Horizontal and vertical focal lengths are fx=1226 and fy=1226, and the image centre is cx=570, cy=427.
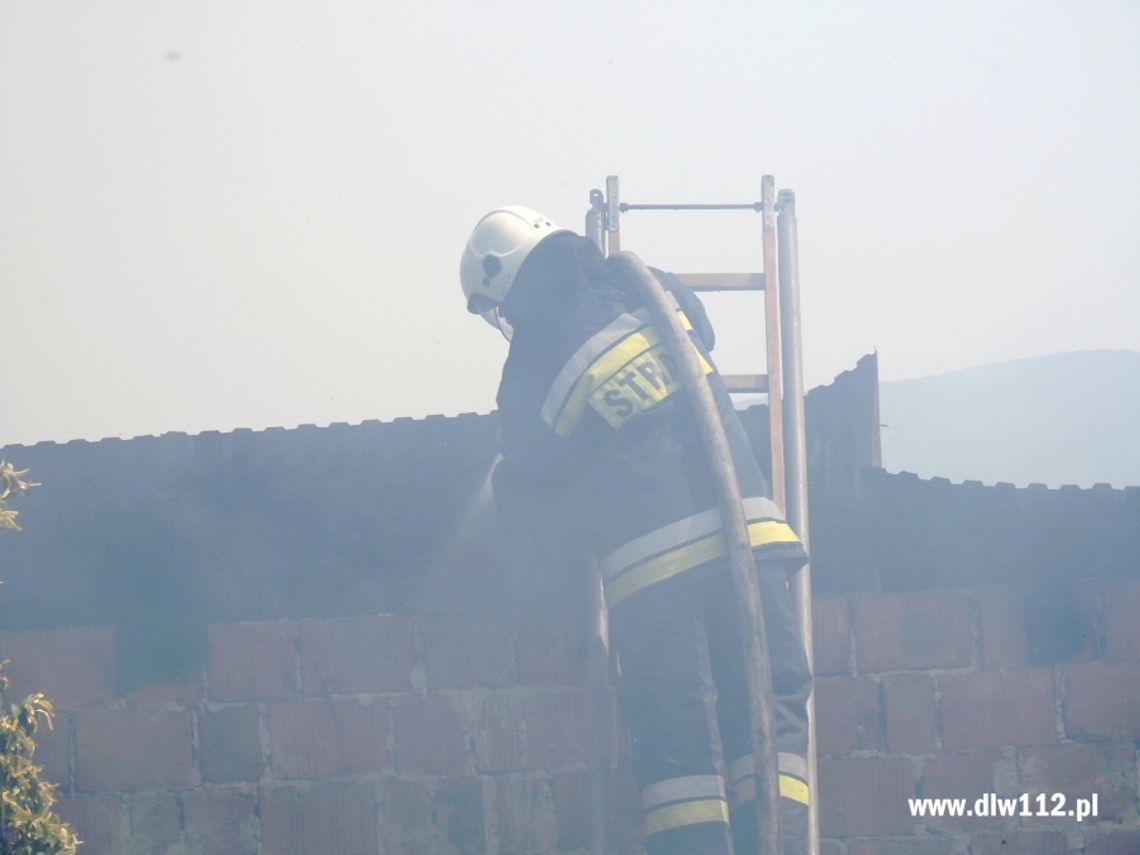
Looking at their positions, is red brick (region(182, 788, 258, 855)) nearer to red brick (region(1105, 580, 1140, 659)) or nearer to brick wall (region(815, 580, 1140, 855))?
brick wall (region(815, 580, 1140, 855))

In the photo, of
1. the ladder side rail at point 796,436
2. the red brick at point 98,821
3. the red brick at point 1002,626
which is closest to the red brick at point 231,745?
the red brick at point 98,821

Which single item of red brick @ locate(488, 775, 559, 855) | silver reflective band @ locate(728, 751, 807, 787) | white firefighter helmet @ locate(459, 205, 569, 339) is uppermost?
white firefighter helmet @ locate(459, 205, 569, 339)

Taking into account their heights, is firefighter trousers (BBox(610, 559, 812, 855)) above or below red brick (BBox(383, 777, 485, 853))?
above

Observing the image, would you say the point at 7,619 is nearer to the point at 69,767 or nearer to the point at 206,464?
the point at 69,767

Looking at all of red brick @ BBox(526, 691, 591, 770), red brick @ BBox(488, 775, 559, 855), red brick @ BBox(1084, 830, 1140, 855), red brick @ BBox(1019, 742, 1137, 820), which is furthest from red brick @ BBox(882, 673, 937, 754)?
red brick @ BBox(488, 775, 559, 855)

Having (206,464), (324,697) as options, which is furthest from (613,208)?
(324,697)

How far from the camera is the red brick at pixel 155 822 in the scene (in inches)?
136

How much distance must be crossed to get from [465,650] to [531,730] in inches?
11.4

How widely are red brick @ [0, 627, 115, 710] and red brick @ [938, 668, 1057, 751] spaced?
2382 mm

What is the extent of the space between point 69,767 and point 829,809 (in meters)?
2.15

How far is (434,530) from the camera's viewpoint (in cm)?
350

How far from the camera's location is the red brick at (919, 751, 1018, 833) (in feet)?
11.1

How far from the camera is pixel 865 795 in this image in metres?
3.38

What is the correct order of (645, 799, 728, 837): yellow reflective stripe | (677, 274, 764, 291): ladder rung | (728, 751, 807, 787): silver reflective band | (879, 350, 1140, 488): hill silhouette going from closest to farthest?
(645, 799, 728, 837): yellow reflective stripe
(728, 751, 807, 787): silver reflective band
(677, 274, 764, 291): ladder rung
(879, 350, 1140, 488): hill silhouette
